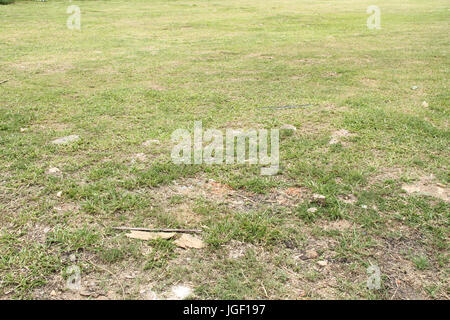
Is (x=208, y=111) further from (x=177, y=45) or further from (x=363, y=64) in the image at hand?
(x=177, y=45)

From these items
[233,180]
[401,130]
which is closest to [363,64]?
[401,130]

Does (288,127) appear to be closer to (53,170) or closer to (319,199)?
(319,199)

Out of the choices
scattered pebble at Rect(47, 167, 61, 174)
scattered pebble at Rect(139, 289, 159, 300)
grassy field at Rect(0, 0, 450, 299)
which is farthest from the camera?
scattered pebble at Rect(47, 167, 61, 174)

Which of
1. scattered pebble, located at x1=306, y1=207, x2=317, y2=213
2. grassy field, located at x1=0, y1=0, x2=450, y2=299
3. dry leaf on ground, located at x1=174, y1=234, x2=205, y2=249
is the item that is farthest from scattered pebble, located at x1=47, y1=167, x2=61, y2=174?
scattered pebble, located at x1=306, y1=207, x2=317, y2=213

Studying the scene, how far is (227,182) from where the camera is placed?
308cm

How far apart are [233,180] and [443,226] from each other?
1519 millimetres

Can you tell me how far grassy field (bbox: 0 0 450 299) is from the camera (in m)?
2.14

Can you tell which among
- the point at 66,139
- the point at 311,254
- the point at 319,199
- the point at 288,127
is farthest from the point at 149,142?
the point at 311,254

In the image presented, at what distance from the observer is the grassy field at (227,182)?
84.4 inches

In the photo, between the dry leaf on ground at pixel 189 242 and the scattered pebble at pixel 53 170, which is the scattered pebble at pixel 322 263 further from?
the scattered pebble at pixel 53 170

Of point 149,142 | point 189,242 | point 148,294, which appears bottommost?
point 148,294

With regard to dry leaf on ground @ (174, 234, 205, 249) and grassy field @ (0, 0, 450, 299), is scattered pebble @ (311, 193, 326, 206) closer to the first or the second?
grassy field @ (0, 0, 450, 299)

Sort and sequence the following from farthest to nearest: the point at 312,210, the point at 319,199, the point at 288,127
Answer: the point at 288,127 → the point at 319,199 → the point at 312,210

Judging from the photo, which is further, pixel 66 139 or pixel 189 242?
pixel 66 139
